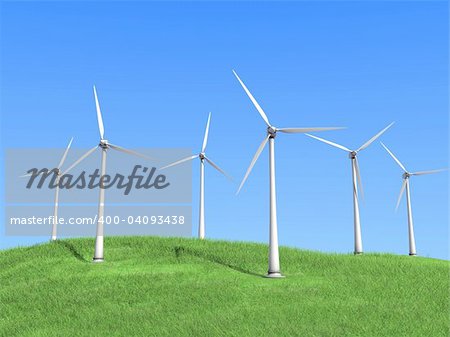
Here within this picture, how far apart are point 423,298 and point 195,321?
15.4m

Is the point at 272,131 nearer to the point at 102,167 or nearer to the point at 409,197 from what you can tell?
the point at 102,167

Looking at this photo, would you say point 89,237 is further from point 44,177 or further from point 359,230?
point 359,230

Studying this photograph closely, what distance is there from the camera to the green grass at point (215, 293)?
113ft

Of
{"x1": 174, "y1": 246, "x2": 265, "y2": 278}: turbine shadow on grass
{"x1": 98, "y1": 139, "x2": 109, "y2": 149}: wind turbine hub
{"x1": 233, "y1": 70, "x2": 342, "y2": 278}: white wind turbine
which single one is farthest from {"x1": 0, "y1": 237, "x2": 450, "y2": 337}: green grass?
{"x1": 98, "y1": 139, "x2": 109, "y2": 149}: wind turbine hub

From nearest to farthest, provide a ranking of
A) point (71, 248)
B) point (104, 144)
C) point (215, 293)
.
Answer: point (215, 293)
point (104, 144)
point (71, 248)

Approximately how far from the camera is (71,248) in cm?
5584

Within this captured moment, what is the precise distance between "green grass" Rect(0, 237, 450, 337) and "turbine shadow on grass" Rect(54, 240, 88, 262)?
324 millimetres

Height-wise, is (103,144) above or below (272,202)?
above

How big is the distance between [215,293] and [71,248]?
20.7m

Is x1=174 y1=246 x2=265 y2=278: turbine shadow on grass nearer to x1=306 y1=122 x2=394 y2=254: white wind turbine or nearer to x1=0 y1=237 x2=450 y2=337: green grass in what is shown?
x1=0 y1=237 x2=450 y2=337: green grass

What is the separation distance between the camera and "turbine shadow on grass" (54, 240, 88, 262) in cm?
5279

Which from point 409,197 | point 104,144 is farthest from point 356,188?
point 104,144

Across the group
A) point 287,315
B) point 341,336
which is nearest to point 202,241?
point 287,315

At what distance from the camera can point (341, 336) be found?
32.5 meters
